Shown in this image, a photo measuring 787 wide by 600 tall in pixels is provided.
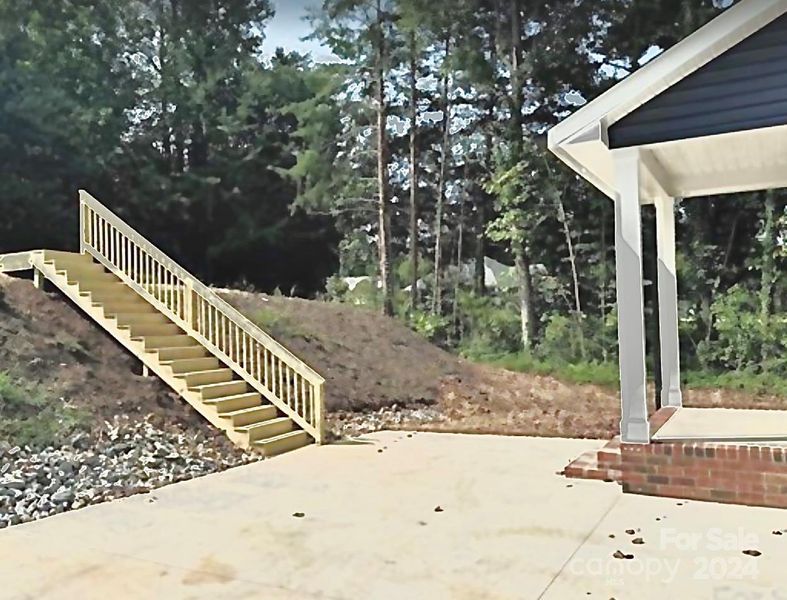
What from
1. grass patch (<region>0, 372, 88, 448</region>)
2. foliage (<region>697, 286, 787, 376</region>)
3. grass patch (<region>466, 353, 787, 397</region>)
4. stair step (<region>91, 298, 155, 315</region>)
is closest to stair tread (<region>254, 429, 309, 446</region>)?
grass patch (<region>0, 372, 88, 448</region>)

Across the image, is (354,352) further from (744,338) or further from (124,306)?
(744,338)

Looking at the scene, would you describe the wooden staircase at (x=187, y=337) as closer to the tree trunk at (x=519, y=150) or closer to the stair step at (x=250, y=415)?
the stair step at (x=250, y=415)

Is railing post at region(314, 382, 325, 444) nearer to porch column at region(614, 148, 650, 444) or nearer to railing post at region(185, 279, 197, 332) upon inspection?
railing post at region(185, 279, 197, 332)

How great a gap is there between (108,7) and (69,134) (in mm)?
4792

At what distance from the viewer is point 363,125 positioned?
52.1 ft

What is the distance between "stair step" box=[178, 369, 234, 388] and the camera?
736 cm

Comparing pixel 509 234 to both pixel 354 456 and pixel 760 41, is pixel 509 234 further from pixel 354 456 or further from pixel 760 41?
pixel 760 41

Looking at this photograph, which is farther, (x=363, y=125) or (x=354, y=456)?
(x=363, y=125)

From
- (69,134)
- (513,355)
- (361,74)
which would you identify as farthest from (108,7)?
(513,355)

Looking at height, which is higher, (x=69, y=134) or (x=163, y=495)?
(x=69, y=134)

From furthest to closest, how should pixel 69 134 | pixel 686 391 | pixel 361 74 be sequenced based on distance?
pixel 361 74
pixel 69 134
pixel 686 391

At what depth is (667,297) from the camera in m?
6.73

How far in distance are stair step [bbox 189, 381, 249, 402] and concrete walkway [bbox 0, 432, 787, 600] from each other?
168 cm

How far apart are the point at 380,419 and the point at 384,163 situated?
310 inches
